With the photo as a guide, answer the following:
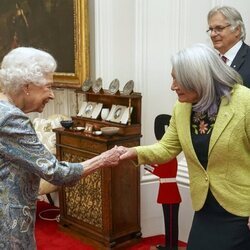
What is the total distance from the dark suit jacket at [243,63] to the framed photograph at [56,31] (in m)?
1.90

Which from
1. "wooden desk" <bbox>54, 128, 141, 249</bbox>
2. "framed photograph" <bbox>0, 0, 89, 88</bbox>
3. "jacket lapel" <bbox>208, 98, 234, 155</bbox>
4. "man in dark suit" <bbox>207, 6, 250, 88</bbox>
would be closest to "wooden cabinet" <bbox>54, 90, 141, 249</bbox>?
"wooden desk" <bbox>54, 128, 141, 249</bbox>

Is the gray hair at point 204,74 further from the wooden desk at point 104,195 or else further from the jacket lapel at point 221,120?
the wooden desk at point 104,195

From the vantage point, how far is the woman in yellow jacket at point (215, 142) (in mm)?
1925

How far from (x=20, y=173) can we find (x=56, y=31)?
305 cm

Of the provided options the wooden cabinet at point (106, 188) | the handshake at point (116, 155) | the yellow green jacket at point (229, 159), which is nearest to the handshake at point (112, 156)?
the handshake at point (116, 155)

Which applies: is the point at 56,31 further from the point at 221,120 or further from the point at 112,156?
the point at 221,120

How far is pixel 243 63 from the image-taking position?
2.72 meters

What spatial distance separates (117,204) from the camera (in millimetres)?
3639

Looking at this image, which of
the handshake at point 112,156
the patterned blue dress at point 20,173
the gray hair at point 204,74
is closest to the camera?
the patterned blue dress at point 20,173

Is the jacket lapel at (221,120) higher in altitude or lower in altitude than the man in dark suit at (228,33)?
lower

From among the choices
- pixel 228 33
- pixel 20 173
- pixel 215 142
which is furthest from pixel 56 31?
pixel 215 142

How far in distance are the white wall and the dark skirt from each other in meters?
1.60

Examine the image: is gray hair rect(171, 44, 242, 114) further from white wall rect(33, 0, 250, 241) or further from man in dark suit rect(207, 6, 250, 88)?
white wall rect(33, 0, 250, 241)

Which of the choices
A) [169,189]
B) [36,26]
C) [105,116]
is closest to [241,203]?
[169,189]
